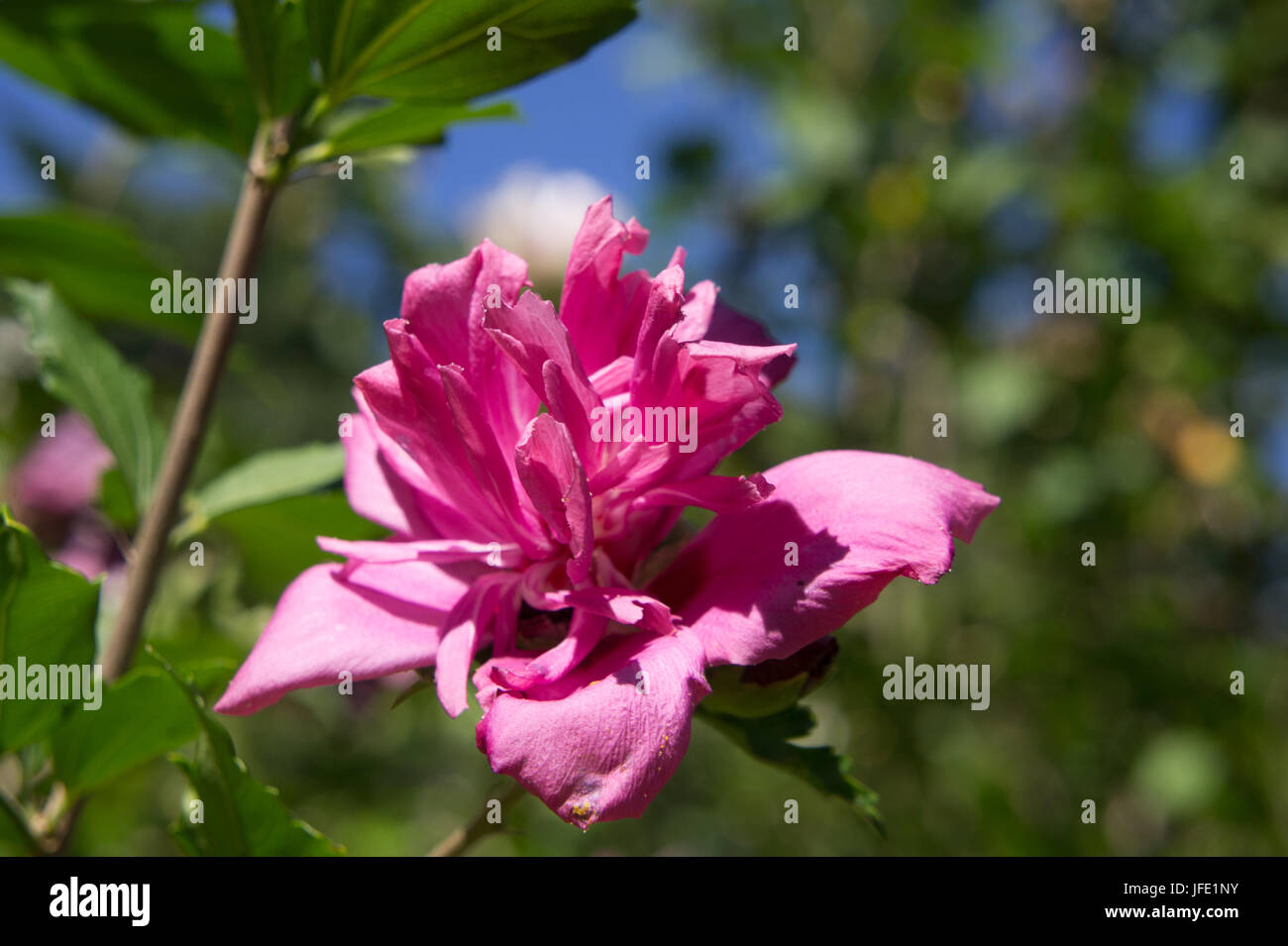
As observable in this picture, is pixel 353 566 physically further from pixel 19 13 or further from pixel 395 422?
pixel 19 13

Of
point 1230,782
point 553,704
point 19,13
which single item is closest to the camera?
point 553,704

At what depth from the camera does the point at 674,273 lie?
0.59m

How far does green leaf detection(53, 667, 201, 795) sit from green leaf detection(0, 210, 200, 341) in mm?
490

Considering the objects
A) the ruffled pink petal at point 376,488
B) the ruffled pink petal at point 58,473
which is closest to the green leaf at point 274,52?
the ruffled pink petal at point 376,488

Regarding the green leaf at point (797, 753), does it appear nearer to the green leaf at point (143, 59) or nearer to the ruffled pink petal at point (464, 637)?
the ruffled pink petal at point (464, 637)

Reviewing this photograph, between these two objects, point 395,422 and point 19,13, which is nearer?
point 395,422

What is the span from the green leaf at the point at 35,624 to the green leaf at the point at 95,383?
205mm

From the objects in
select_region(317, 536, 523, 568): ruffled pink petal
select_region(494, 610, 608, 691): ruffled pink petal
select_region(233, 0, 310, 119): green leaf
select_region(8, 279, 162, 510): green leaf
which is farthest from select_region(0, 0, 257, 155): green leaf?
select_region(494, 610, 608, 691): ruffled pink petal

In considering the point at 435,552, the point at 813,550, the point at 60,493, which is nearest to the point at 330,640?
Result: the point at 435,552

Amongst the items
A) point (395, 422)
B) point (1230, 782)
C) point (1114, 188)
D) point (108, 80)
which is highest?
point (1114, 188)

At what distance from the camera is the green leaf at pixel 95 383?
91 centimetres

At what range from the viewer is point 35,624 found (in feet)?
2.30

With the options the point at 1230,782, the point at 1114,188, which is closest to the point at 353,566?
the point at 1230,782
